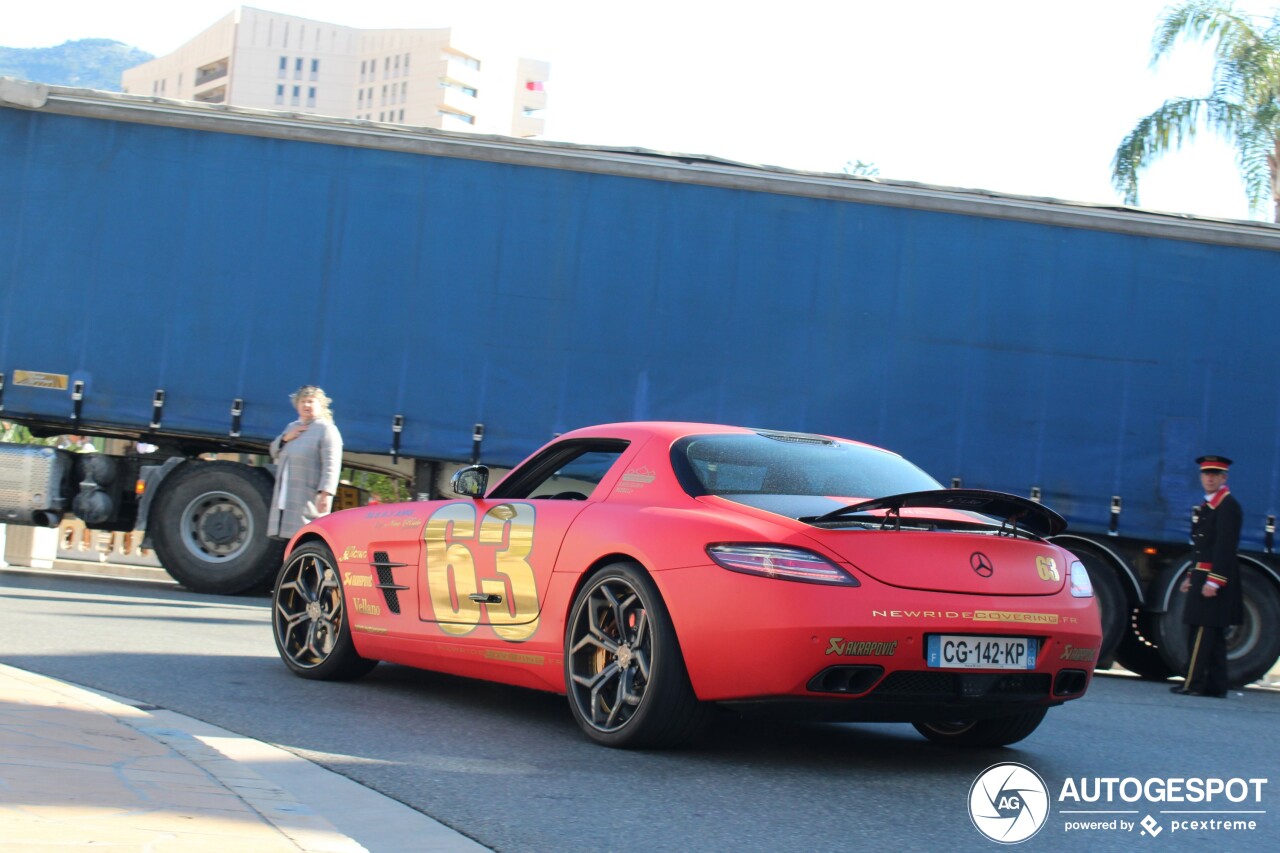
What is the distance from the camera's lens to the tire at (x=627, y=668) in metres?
5.16

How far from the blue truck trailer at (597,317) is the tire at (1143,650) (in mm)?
29

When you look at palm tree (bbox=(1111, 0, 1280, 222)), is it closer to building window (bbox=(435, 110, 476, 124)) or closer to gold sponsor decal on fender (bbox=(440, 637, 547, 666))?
gold sponsor decal on fender (bbox=(440, 637, 547, 666))

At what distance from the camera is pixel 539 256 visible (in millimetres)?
12438

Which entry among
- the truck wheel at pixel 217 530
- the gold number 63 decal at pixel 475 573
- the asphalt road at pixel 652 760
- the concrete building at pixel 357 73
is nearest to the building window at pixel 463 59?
the concrete building at pixel 357 73

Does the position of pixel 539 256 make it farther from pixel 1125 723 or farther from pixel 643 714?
pixel 643 714

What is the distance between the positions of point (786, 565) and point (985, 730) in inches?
61.7

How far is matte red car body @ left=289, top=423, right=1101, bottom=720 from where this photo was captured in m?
4.90

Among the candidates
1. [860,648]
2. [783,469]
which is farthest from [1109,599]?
[860,648]

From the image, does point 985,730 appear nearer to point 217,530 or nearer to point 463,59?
point 217,530

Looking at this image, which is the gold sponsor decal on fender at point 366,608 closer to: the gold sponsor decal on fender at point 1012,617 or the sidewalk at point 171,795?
the sidewalk at point 171,795

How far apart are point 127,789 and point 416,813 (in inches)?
33.3

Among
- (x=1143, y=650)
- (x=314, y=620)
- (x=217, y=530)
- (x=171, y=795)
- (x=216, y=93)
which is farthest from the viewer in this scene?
(x=216, y=93)

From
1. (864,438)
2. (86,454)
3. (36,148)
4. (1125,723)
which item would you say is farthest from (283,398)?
(1125,723)

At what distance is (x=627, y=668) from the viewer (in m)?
5.35
